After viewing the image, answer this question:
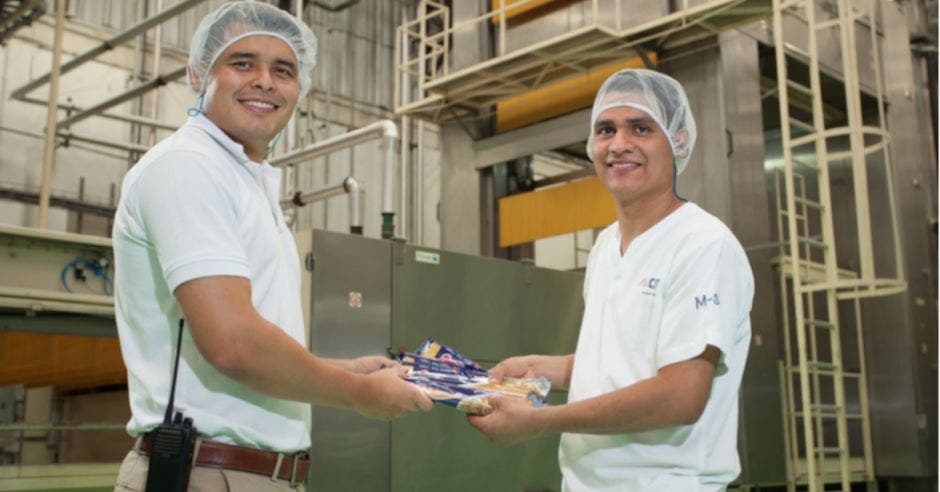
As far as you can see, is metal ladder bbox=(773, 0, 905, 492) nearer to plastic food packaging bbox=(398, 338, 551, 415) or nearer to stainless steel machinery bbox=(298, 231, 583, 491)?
stainless steel machinery bbox=(298, 231, 583, 491)

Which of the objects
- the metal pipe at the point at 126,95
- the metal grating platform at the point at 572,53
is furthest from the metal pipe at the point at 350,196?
the metal pipe at the point at 126,95

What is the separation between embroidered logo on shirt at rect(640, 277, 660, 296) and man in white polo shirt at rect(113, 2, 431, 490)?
633 mm

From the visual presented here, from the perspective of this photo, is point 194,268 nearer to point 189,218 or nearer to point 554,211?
point 189,218

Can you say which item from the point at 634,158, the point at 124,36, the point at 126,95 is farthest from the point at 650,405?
the point at 126,95

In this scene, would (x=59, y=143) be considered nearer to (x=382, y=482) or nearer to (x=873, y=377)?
(x=382, y=482)

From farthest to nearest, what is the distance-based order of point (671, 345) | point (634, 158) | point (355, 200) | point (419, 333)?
point (355, 200) < point (419, 333) < point (634, 158) < point (671, 345)

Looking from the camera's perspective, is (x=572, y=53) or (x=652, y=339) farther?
(x=572, y=53)

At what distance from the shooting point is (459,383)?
93.8 inches

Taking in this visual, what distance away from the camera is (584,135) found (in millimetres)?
7184

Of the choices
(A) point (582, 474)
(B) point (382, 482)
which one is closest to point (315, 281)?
(B) point (382, 482)

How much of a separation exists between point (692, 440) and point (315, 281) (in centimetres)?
282

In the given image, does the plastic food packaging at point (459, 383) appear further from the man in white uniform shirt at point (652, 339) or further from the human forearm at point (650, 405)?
the human forearm at point (650, 405)

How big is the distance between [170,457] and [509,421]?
86cm

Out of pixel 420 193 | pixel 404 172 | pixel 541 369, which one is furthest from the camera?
pixel 420 193
